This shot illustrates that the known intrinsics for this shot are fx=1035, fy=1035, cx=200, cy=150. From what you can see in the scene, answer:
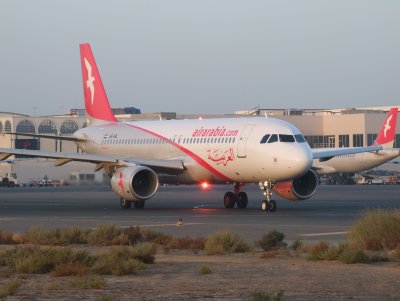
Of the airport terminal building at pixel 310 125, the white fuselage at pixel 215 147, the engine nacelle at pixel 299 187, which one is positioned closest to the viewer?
the white fuselage at pixel 215 147

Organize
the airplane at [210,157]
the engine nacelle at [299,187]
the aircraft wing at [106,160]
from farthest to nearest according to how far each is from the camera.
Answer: the aircraft wing at [106,160] → the engine nacelle at [299,187] → the airplane at [210,157]

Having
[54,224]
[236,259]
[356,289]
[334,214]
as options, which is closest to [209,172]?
[334,214]

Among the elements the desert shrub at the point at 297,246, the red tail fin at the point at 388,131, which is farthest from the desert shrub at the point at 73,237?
the red tail fin at the point at 388,131

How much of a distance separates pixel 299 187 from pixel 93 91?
42.8 feet

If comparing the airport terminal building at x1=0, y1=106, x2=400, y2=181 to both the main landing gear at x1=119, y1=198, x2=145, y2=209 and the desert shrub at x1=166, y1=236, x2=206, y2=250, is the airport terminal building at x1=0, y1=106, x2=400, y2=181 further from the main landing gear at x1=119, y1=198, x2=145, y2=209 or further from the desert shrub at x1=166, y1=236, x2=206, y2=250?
the desert shrub at x1=166, y1=236, x2=206, y2=250

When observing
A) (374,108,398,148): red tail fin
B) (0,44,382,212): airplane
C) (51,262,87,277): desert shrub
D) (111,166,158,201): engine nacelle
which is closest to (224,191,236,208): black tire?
(0,44,382,212): airplane

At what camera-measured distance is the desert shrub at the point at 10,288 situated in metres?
13.8

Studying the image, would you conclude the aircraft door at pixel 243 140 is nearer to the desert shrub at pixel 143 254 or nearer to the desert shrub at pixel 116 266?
the desert shrub at pixel 143 254

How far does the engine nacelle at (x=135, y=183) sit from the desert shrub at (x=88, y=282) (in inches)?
931

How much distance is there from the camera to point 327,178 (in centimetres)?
10219

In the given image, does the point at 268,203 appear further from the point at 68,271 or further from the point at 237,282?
the point at 237,282

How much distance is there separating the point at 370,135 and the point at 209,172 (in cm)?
7211

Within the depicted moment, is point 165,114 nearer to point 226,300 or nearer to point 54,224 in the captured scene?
point 54,224


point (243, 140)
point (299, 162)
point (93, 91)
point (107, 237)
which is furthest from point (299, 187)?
point (107, 237)
